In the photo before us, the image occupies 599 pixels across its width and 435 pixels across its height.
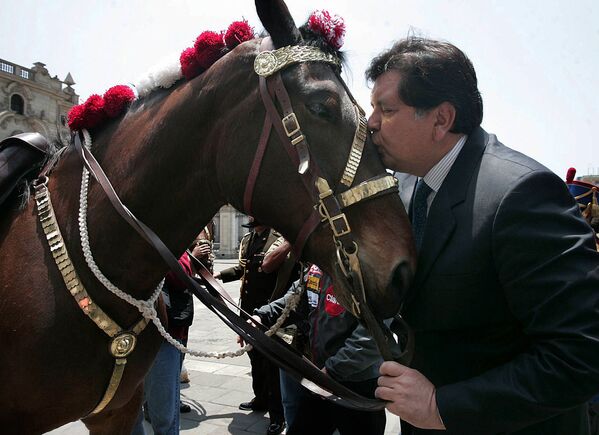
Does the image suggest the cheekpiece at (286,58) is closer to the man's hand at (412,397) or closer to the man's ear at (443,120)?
the man's ear at (443,120)

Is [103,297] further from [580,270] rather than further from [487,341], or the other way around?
[580,270]

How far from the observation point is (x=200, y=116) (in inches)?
72.2

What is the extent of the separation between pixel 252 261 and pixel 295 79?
3644 mm

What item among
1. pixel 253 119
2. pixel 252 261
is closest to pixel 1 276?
pixel 253 119

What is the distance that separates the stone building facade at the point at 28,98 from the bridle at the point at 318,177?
114ft

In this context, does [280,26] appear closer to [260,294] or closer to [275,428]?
[260,294]

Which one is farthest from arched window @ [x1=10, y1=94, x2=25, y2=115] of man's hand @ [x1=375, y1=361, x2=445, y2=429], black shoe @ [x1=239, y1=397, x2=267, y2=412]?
man's hand @ [x1=375, y1=361, x2=445, y2=429]

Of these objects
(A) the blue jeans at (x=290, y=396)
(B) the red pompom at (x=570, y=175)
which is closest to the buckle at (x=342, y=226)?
(A) the blue jeans at (x=290, y=396)

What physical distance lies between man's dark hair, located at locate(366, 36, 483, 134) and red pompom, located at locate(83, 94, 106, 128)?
1323mm

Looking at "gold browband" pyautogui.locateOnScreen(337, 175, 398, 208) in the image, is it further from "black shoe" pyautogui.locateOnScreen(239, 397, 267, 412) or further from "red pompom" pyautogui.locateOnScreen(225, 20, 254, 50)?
"black shoe" pyautogui.locateOnScreen(239, 397, 267, 412)

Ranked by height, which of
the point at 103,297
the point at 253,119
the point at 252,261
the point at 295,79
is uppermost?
the point at 295,79

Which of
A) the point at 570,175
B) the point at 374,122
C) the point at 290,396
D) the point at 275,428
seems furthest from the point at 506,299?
the point at 570,175

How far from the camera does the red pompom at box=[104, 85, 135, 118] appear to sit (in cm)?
212

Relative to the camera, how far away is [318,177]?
59.7 inches
